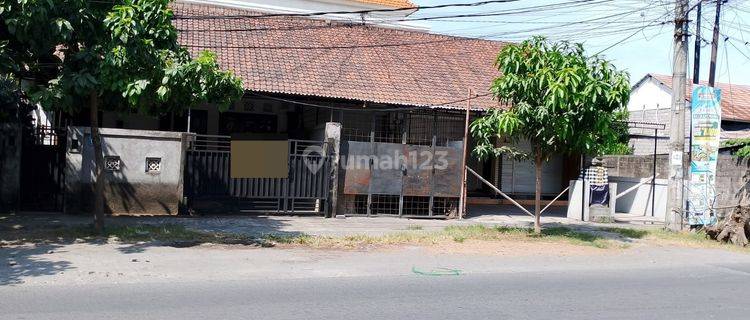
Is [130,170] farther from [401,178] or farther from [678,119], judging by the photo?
[678,119]

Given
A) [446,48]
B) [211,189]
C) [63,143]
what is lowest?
[211,189]

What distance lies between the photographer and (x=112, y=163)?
12555mm

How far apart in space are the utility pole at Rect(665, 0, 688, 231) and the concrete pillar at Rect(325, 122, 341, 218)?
7241 millimetres

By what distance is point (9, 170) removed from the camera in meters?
12.2

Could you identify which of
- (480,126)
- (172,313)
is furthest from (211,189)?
(172,313)

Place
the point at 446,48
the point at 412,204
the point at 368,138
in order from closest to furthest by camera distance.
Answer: the point at 412,204 → the point at 368,138 → the point at 446,48

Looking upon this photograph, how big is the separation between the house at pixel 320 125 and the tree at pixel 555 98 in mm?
3210

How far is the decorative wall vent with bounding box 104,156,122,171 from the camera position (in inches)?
493

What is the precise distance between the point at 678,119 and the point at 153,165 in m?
11.1

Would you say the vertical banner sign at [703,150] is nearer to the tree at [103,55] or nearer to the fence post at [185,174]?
the tree at [103,55]

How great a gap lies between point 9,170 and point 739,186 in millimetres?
16895

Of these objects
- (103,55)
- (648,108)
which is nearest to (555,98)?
(103,55)

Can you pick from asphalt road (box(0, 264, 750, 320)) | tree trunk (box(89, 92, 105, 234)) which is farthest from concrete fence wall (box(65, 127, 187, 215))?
asphalt road (box(0, 264, 750, 320))

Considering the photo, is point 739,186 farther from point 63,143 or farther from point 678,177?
point 63,143
